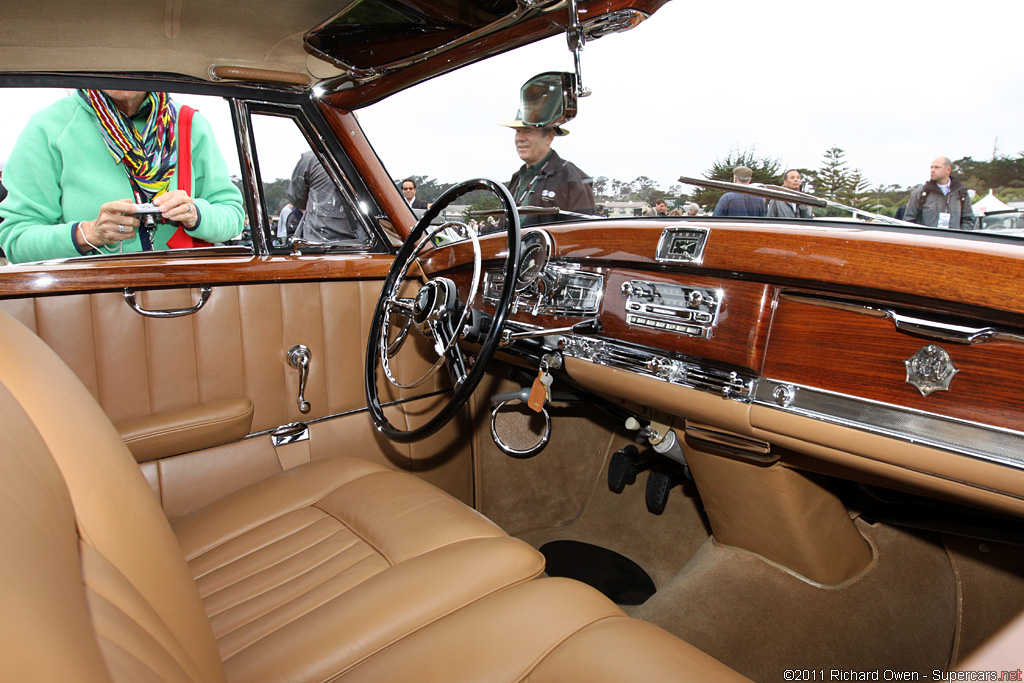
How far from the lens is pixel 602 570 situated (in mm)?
2057

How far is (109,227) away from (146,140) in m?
0.27

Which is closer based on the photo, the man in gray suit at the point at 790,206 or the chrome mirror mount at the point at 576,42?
the man in gray suit at the point at 790,206

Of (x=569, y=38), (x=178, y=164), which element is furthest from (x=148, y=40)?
(x=569, y=38)

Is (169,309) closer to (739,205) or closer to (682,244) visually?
(682,244)

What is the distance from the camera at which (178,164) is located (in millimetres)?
1937

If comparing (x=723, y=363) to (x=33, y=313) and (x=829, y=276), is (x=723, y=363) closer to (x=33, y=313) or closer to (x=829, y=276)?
(x=829, y=276)

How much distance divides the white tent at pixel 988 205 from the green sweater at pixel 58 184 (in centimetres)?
195

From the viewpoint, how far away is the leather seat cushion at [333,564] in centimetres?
100

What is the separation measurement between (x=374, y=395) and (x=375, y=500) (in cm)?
39

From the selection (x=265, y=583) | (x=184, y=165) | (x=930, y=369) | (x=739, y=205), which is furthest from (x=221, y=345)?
(x=930, y=369)

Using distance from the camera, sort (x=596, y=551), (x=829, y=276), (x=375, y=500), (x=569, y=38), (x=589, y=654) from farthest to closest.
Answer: (x=596, y=551) < (x=569, y=38) < (x=375, y=500) < (x=829, y=276) < (x=589, y=654)

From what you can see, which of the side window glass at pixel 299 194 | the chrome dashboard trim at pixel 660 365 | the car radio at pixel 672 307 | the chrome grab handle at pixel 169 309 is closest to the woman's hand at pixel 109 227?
the chrome grab handle at pixel 169 309

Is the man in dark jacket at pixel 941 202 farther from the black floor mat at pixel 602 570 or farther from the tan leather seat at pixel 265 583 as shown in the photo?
the black floor mat at pixel 602 570

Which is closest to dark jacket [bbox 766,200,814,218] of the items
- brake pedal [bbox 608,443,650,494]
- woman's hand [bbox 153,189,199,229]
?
brake pedal [bbox 608,443,650,494]
